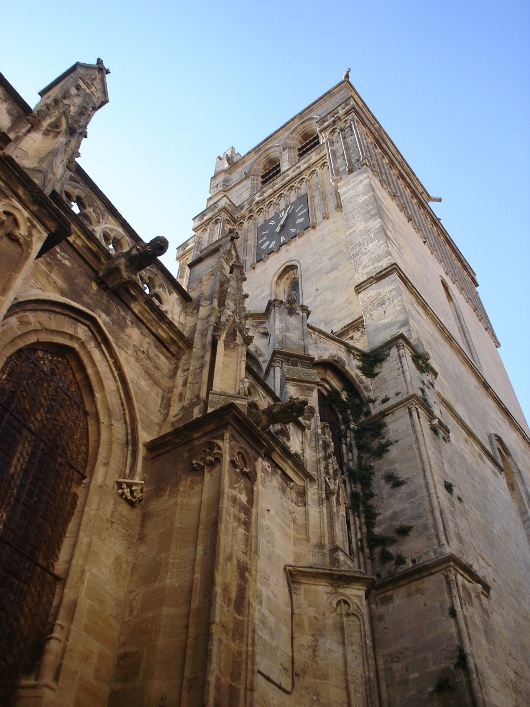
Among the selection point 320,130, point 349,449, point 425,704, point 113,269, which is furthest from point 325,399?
point 320,130

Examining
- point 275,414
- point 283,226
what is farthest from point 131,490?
point 283,226

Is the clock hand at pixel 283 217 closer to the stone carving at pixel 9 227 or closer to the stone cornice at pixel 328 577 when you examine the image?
the stone cornice at pixel 328 577

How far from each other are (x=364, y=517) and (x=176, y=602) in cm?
644

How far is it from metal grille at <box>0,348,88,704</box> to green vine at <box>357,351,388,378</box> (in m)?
8.36

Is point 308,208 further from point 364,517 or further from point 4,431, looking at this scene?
point 4,431

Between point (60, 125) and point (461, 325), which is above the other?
point (461, 325)

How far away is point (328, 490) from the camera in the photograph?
28.9ft

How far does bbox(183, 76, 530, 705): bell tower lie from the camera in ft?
28.1

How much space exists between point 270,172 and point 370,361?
18803mm

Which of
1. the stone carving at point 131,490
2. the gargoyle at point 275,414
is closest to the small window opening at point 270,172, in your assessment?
the gargoyle at point 275,414

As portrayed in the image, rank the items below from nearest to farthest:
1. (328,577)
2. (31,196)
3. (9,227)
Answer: (9,227)
(31,196)
(328,577)

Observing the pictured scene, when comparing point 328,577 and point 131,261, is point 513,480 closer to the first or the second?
point 328,577

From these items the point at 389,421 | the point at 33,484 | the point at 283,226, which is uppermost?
the point at 283,226

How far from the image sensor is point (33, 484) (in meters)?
5.74
